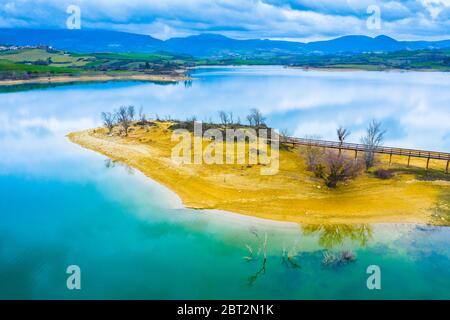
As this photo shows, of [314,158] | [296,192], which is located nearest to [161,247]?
[296,192]

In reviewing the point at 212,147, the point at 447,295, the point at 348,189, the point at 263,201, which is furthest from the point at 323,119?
the point at 447,295

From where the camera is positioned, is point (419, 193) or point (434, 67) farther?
point (434, 67)

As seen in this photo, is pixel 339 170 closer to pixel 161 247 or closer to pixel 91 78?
pixel 161 247

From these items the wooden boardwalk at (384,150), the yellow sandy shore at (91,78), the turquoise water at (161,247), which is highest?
the yellow sandy shore at (91,78)

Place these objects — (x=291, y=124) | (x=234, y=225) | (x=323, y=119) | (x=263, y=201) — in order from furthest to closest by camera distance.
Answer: (x=323, y=119) < (x=291, y=124) < (x=263, y=201) < (x=234, y=225)

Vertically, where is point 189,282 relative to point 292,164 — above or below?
below

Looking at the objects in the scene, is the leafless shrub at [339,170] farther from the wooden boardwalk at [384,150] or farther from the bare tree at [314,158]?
the wooden boardwalk at [384,150]

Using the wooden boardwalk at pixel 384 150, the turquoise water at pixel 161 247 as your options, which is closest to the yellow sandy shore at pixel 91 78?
the turquoise water at pixel 161 247
